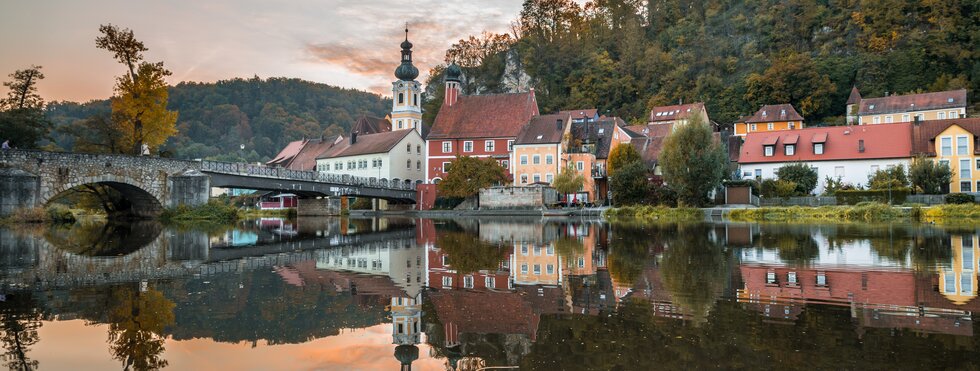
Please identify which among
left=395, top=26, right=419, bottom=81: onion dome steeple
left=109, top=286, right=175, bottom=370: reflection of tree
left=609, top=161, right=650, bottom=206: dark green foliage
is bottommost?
left=109, top=286, right=175, bottom=370: reflection of tree

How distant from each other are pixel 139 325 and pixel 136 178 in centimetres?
3790

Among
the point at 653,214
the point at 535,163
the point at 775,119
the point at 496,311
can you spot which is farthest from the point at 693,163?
the point at 496,311

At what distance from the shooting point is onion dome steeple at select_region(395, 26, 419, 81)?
91375 mm

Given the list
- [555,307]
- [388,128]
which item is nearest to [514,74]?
[388,128]

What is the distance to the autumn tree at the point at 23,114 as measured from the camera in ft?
146

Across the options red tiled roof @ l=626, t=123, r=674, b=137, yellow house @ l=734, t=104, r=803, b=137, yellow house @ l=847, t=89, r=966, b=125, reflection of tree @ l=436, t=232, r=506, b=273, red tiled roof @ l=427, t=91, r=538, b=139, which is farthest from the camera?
yellow house @ l=734, t=104, r=803, b=137

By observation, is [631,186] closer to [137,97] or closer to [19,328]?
[137,97]

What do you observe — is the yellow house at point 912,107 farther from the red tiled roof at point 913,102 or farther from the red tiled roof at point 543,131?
the red tiled roof at point 543,131

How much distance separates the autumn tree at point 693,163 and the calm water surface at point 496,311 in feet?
108

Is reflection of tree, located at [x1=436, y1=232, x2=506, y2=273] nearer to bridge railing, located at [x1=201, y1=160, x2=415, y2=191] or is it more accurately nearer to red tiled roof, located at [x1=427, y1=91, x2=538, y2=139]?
bridge railing, located at [x1=201, y1=160, x2=415, y2=191]

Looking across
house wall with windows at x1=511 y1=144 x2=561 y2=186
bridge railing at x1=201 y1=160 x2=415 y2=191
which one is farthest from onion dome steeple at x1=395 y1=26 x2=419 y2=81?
house wall with windows at x1=511 y1=144 x2=561 y2=186

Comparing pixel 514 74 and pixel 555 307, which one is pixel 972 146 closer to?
pixel 555 307

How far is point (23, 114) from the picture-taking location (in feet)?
149

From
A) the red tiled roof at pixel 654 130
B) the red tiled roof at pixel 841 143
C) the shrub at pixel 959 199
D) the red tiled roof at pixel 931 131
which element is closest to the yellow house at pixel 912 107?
the red tiled roof at pixel 841 143
